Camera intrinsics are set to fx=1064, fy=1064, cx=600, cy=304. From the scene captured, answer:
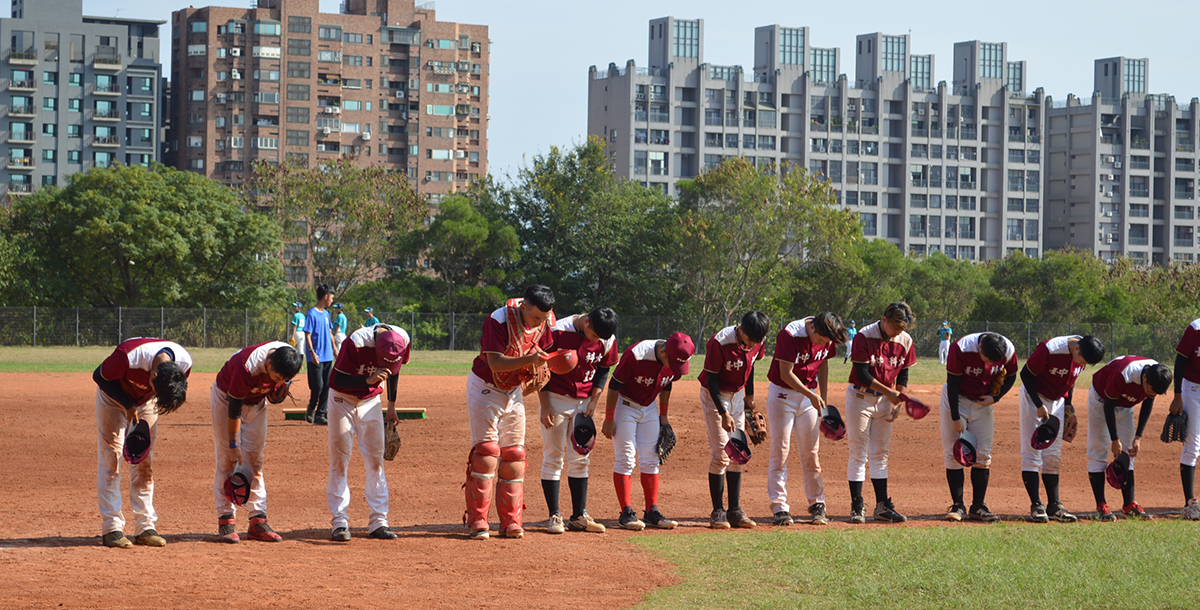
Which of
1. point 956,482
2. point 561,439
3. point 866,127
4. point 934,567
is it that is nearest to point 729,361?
point 561,439

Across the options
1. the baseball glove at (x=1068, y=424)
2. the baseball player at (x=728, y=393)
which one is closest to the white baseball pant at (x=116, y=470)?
the baseball player at (x=728, y=393)

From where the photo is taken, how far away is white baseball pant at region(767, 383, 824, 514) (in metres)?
9.66

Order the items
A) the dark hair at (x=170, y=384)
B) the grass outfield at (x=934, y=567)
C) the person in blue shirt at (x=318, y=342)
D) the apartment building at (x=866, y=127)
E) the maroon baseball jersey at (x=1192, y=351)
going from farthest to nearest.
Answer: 1. the apartment building at (x=866, y=127)
2. the person in blue shirt at (x=318, y=342)
3. the maroon baseball jersey at (x=1192, y=351)
4. the dark hair at (x=170, y=384)
5. the grass outfield at (x=934, y=567)

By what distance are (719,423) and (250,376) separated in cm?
403

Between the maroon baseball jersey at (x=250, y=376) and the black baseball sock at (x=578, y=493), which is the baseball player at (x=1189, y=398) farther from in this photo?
the maroon baseball jersey at (x=250, y=376)

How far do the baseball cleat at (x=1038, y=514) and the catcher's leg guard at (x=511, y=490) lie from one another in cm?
492

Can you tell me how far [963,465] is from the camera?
10.1 metres

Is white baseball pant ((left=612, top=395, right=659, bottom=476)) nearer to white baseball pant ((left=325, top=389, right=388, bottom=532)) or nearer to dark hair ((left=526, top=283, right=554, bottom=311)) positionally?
dark hair ((left=526, top=283, right=554, bottom=311))

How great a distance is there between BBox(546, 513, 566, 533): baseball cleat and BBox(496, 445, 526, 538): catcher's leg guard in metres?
0.30

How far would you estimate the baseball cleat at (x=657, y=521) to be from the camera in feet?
31.1

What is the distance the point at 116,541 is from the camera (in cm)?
802

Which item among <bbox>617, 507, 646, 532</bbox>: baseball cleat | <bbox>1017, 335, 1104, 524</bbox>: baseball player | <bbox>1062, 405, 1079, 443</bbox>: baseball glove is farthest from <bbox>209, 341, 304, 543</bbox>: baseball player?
<bbox>1062, 405, 1079, 443</bbox>: baseball glove

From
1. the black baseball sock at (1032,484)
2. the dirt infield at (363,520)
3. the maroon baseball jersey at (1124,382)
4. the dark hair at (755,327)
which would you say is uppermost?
the dark hair at (755,327)

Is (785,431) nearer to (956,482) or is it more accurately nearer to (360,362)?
(956,482)
